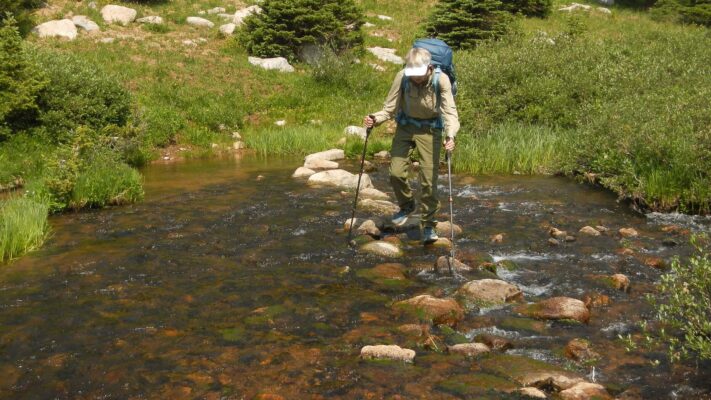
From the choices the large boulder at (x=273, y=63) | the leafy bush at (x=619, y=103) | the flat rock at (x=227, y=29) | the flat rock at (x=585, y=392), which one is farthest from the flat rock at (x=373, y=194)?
the flat rock at (x=227, y=29)

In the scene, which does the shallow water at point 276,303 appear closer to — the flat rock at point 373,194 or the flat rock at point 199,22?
the flat rock at point 373,194

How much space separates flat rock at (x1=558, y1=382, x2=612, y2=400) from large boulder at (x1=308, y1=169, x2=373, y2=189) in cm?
992

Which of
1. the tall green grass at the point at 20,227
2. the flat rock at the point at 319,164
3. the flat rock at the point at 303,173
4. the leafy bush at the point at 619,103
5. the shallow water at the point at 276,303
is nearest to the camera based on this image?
the shallow water at the point at 276,303

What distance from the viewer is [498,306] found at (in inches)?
305

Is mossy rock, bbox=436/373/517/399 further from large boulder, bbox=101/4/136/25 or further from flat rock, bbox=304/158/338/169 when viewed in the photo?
large boulder, bbox=101/4/136/25

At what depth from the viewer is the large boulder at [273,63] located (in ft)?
105

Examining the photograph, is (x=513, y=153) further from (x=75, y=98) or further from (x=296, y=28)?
(x=296, y=28)

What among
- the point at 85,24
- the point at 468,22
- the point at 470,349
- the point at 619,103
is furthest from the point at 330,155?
the point at 85,24

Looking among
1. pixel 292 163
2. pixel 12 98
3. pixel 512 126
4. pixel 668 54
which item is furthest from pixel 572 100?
pixel 12 98

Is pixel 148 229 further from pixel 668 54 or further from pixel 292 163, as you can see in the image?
pixel 668 54

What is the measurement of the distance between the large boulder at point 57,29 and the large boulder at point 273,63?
29.7 ft

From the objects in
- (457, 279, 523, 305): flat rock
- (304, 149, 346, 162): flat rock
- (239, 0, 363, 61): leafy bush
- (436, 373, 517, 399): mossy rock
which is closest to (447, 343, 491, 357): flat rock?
(436, 373, 517, 399): mossy rock

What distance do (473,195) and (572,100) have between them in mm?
7541

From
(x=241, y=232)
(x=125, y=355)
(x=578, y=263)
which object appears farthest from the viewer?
(x=241, y=232)
